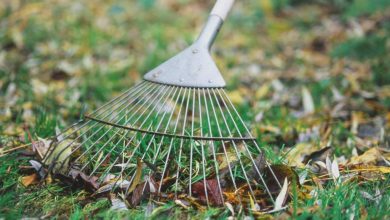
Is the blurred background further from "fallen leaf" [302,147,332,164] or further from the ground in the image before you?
"fallen leaf" [302,147,332,164]

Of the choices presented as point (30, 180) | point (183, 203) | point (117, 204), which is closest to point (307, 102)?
point (183, 203)

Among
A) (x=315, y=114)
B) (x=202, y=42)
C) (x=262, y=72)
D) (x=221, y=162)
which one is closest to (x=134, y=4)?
(x=262, y=72)

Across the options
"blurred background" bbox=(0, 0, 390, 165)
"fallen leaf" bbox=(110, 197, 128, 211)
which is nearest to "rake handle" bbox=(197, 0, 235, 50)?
"blurred background" bbox=(0, 0, 390, 165)

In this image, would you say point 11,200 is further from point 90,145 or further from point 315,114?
point 315,114

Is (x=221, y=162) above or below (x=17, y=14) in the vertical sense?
below

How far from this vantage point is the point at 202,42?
6.40 ft

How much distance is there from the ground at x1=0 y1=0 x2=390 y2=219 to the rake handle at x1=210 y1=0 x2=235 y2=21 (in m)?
0.55

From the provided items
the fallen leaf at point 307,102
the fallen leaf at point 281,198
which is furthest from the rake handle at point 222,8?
the fallen leaf at point 307,102

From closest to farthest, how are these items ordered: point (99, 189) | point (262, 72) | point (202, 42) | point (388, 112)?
1. point (99, 189)
2. point (202, 42)
3. point (388, 112)
4. point (262, 72)

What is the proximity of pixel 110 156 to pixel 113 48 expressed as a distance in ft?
6.59

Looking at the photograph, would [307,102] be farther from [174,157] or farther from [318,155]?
[174,157]

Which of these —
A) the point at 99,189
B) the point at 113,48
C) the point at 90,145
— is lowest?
the point at 99,189

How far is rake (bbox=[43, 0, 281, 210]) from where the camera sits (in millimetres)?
1620

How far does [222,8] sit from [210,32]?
16 centimetres
